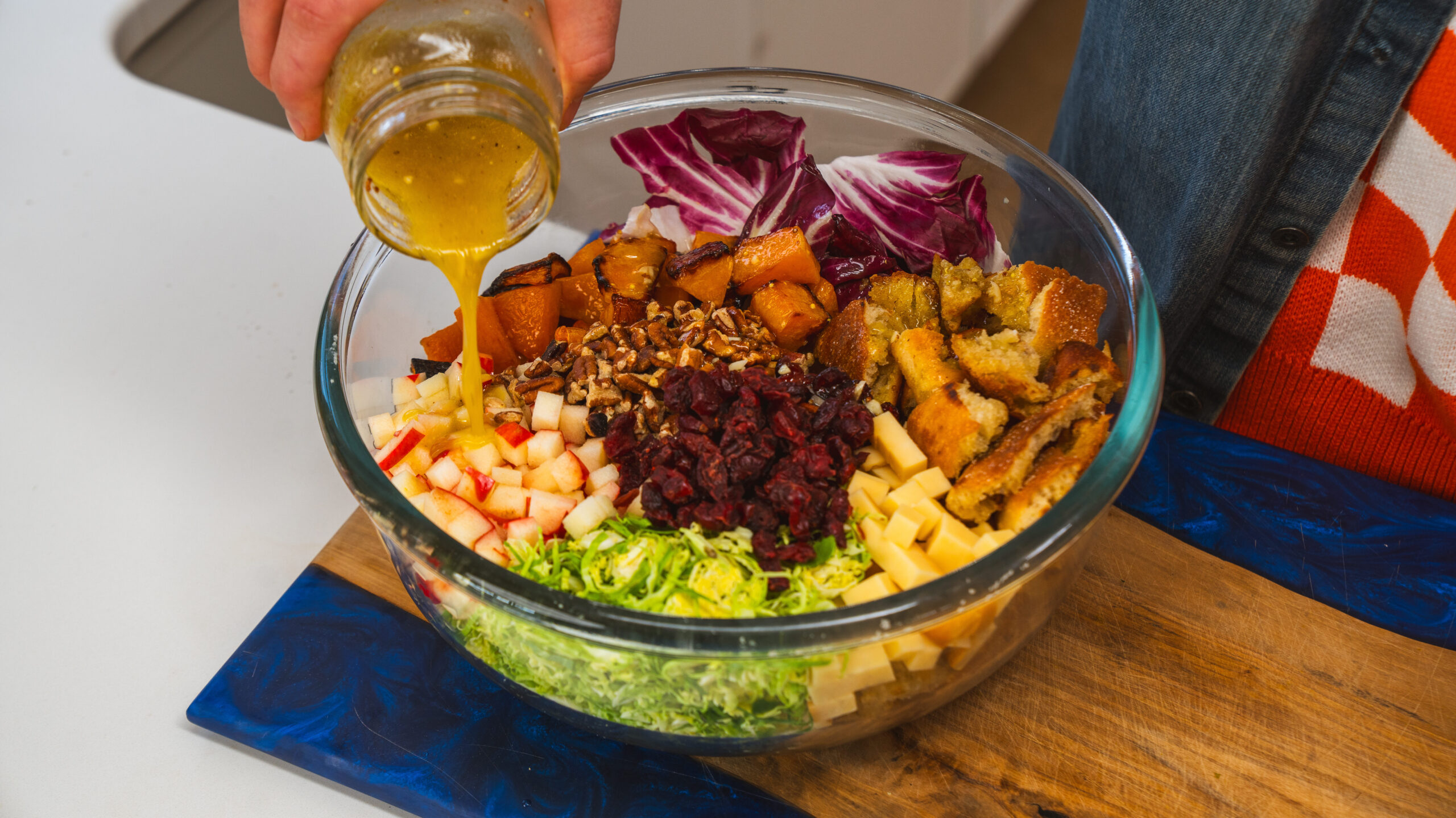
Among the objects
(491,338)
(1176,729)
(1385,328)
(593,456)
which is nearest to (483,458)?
(593,456)

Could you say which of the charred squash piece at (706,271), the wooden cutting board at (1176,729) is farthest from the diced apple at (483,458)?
the wooden cutting board at (1176,729)

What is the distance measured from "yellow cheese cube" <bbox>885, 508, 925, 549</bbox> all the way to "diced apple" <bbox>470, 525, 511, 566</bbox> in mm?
507

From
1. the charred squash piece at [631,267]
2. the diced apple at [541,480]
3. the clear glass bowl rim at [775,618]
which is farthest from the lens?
the charred squash piece at [631,267]

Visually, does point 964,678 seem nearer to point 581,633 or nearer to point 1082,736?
point 1082,736

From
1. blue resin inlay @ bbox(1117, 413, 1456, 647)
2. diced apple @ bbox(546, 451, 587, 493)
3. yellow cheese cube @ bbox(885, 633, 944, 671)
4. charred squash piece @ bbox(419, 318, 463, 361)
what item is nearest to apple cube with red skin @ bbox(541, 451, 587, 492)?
diced apple @ bbox(546, 451, 587, 493)

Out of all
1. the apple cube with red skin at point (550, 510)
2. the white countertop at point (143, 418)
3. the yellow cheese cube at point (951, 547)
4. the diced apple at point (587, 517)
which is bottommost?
the white countertop at point (143, 418)

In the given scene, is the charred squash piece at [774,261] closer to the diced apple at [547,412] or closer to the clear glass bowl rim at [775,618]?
the diced apple at [547,412]

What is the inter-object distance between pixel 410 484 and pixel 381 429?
17cm

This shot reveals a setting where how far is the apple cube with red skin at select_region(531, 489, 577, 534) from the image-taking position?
1409 millimetres

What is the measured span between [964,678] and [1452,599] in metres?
0.83

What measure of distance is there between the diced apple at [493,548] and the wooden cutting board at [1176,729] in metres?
0.43

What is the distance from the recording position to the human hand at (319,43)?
4.14ft

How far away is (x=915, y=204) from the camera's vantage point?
184 cm

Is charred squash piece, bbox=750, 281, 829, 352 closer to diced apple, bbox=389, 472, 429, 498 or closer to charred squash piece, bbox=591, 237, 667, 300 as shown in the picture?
charred squash piece, bbox=591, 237, 667, 300
